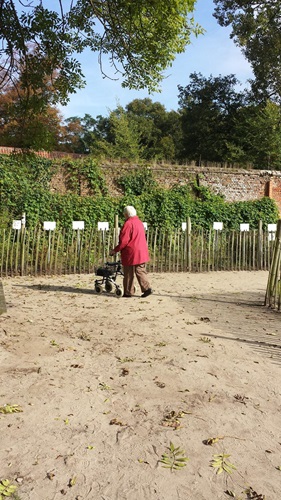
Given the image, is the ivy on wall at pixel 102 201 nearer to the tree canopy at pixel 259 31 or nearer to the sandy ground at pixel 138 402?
the sandy ground at pixel 138 402

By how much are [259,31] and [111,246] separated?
17.7 metres

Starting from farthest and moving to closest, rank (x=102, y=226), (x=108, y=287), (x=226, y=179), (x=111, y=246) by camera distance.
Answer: (x=226, y=179), (x=111, y=246), (x=102, y=226), (x=108, y=287)

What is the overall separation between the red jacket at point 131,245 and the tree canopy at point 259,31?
18.4 metres

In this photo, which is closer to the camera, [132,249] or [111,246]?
[132,249]

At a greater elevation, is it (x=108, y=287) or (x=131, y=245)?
(x=131, y=245)

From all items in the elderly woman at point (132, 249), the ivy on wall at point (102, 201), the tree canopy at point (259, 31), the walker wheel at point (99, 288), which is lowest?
the walker wheel at point (99, 288)

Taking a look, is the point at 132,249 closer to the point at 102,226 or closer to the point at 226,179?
the point at 102,226

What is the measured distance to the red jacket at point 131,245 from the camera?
916 centimetres

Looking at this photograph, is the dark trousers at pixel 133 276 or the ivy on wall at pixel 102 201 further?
the ivy on wall at pixel 102 201

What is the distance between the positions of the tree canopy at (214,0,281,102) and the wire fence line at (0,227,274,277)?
1409 centimetres

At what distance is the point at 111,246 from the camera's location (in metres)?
13.6

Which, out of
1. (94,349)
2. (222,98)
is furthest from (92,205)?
(222,98)

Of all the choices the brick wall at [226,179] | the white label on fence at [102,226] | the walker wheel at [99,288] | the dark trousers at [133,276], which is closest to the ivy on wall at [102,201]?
the brick wall at [226,179]

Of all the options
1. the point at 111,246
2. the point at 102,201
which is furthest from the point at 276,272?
the point at 102,201
